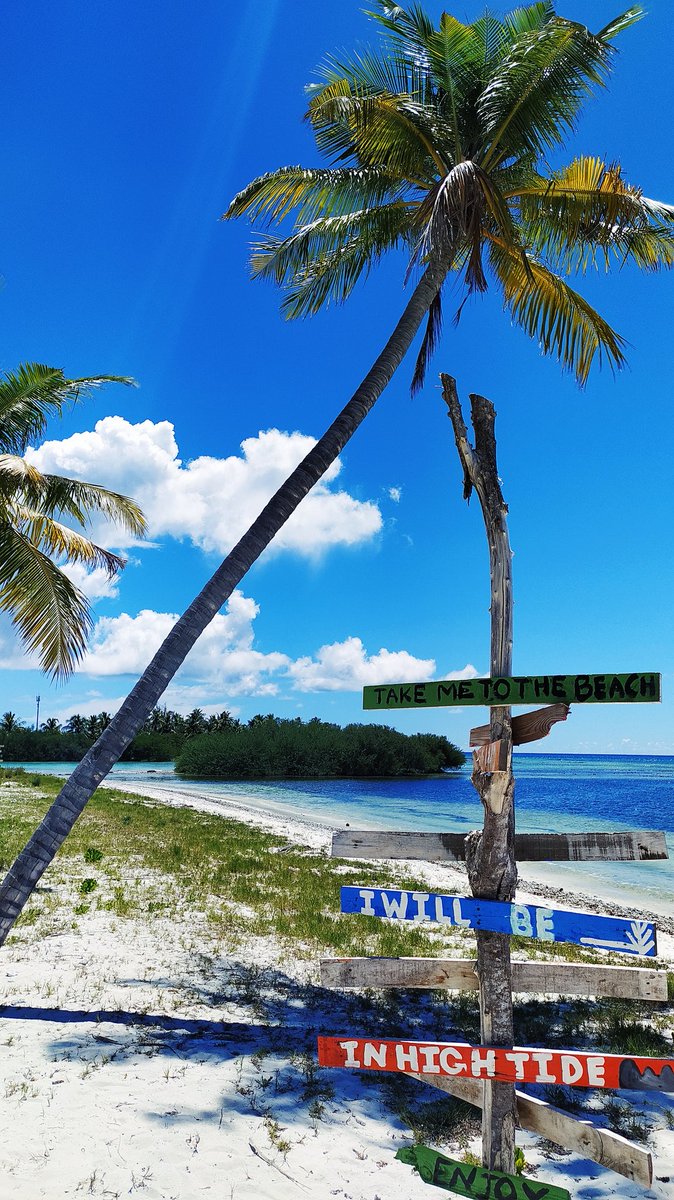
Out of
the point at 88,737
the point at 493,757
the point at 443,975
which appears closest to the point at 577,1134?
the point at 443,975

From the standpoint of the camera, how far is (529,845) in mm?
4688

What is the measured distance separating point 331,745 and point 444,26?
266 feet

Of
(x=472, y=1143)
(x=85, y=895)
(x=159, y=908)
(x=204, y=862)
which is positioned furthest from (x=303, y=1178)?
(x=204, y=862)

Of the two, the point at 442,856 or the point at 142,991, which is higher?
the point at 442,856

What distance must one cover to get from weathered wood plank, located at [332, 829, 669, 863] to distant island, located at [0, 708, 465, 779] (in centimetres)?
7592

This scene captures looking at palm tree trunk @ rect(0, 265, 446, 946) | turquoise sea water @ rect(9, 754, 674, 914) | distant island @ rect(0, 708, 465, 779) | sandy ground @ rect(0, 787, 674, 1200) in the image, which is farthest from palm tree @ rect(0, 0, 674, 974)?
distant island @ rect(0, 708, 465, 779)

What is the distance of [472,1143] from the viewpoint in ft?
15.6

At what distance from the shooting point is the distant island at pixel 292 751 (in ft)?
271

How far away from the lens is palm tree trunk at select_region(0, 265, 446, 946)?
6562 millimetres

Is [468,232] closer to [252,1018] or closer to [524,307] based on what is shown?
[524,307]

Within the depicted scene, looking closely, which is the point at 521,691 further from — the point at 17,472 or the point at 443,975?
the point at 17,472

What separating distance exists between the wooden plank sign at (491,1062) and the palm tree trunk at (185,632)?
3.23 m

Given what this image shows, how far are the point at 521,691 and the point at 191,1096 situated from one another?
3716 millimetres

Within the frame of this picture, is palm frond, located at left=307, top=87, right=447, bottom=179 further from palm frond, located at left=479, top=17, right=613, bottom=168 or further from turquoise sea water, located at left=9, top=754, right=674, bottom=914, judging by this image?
turquoise sea water, located at left=9, top=754, right=674, bottom=914
